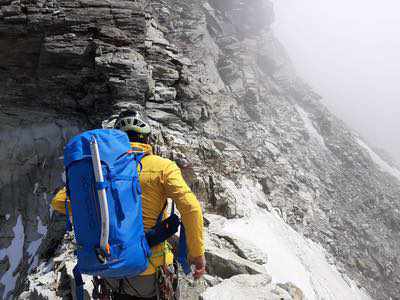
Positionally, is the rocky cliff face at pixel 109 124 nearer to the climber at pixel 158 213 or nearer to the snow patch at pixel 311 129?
the climber at pixel 158 213

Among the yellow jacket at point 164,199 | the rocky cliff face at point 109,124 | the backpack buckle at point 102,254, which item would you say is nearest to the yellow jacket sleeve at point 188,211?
the yellow jacket at point 164,199

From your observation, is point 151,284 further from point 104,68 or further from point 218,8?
point 218,8

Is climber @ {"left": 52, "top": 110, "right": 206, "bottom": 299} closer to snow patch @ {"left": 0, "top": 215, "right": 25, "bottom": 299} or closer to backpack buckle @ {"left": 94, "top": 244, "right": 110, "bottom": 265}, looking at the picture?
backpack buckle @ {"left": 94, "top": 244, "right": 110, "bottom": 265}

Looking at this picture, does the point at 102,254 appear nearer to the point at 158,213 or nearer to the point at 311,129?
the point at 158,213

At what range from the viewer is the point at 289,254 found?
1207 cm

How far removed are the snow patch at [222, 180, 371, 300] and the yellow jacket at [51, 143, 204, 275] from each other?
5.74m

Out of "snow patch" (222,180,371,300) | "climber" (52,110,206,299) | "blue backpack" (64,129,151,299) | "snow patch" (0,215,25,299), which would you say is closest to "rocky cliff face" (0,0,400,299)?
"snow patch" (0,215,25,299)

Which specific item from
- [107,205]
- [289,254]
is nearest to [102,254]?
[107,205]

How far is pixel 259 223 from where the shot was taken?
12633 millimetres

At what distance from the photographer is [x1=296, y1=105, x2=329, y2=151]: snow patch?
108ft

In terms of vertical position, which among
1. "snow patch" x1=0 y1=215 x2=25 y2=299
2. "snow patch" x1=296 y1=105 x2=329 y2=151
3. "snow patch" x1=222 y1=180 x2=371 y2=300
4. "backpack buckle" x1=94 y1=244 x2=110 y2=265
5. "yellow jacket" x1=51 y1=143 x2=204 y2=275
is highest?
"yellow jacket" x1=51 y1=143 x2=204 y2=275

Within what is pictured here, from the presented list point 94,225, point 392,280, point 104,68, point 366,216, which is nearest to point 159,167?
point 94,225

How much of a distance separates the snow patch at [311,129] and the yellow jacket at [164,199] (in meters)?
30.8

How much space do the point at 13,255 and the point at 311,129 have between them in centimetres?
3072
